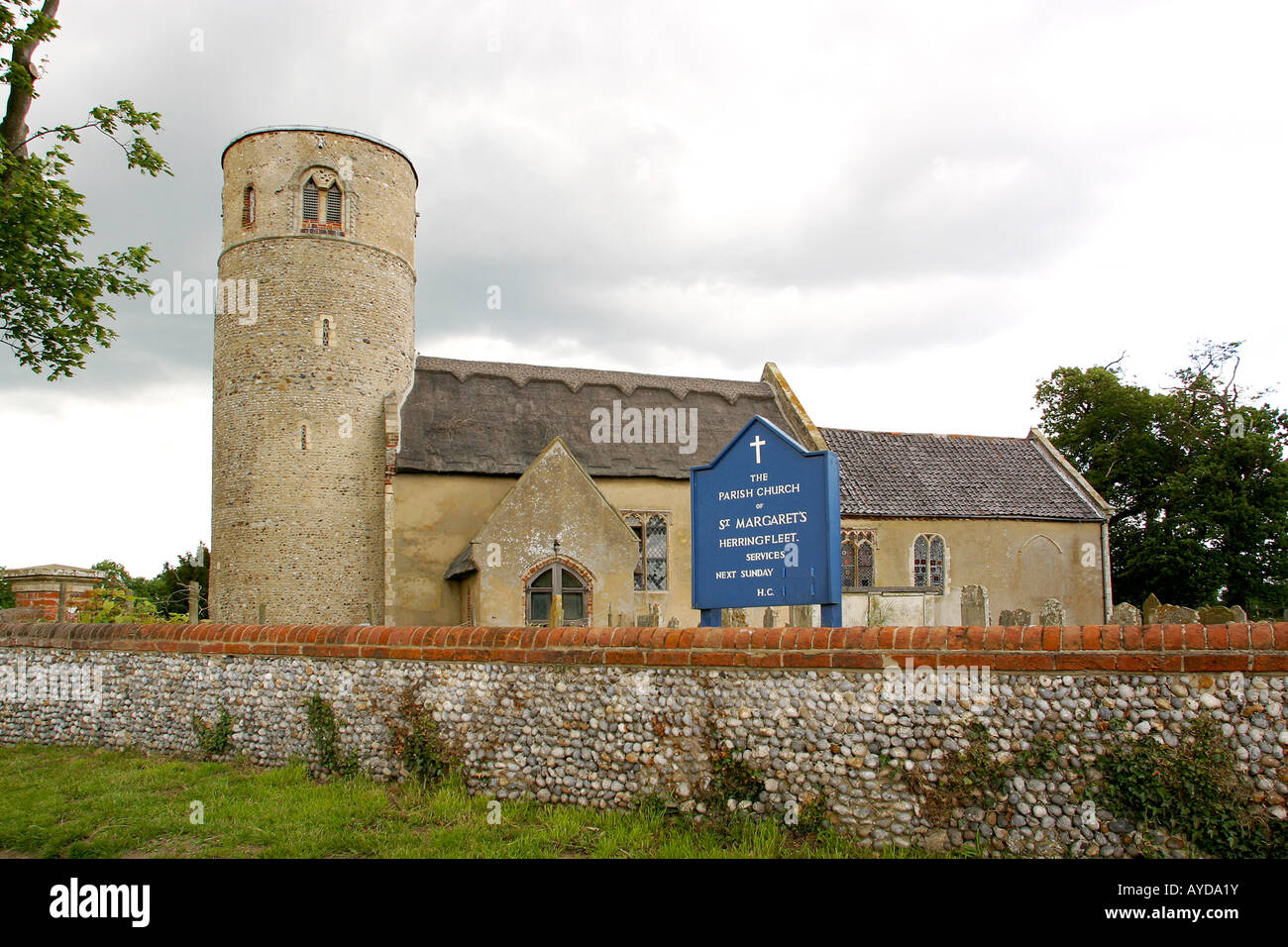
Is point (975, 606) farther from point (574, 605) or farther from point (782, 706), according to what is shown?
point (574, 605)

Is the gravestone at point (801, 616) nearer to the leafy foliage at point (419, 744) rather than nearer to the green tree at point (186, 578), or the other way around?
the leafy foliage at point (419, 744)

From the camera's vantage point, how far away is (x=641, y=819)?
7789 millimetres

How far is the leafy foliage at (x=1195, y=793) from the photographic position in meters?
5.99

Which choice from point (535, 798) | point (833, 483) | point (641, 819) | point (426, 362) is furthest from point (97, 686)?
point (426, 362)

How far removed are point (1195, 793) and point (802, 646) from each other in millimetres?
2893

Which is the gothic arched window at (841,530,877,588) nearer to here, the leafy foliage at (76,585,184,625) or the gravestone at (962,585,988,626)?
the leafy foliage at (76,585,184,625)

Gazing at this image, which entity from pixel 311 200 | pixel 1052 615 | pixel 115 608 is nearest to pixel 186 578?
A: pixel 115 608

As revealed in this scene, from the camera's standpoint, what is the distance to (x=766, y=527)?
924 cm

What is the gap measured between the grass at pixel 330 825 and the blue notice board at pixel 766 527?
229 centimetres

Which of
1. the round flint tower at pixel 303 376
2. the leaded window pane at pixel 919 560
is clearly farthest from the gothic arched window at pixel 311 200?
the leaded window pane at pixel 919 560

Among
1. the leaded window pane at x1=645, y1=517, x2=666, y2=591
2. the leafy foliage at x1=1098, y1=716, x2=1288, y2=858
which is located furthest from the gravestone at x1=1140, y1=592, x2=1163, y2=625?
the leaded window pane at x1=645, y1=517, x2=666, y2=591

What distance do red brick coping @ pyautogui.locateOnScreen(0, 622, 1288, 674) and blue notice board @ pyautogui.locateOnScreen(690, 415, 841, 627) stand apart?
1.02 meters

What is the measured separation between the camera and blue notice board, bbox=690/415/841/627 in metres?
8.69
